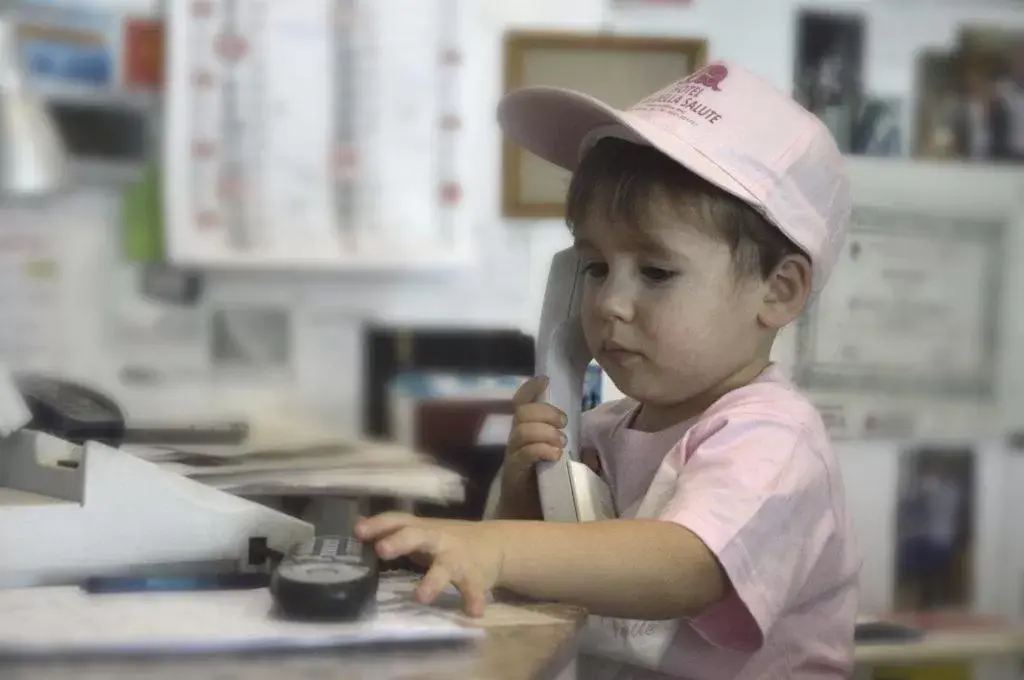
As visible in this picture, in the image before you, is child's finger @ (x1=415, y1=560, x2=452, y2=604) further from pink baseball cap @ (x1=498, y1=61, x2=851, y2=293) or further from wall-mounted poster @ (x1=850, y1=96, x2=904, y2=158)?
wall-mounted poster @ (x1=850, y1=96, x2=904, y2=158)

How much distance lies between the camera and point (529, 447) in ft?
2.53

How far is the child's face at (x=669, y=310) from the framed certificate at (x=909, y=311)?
48 cm

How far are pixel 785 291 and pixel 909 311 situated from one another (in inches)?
20.6

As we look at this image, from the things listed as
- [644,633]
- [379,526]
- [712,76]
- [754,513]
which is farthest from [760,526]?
[712,76]

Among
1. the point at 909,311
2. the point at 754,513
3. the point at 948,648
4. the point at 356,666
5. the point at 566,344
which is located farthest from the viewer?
the point at 909,311

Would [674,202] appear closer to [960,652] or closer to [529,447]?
[529,447]

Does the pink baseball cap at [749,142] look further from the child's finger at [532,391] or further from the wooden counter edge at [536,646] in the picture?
the wooden counter edge at [536,646]

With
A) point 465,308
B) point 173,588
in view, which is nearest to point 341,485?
point 173,588

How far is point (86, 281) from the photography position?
1.15 metres

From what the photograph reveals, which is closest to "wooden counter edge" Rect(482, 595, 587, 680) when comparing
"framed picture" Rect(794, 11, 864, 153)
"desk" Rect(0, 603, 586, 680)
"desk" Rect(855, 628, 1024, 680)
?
"desk" Rect(0, 603, 586, 680)

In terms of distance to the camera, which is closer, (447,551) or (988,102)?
(447,551)

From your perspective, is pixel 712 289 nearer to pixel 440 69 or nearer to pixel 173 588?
pixel 173 588

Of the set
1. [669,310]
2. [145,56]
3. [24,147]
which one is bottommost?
[669,310]

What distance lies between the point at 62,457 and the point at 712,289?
0.48m
